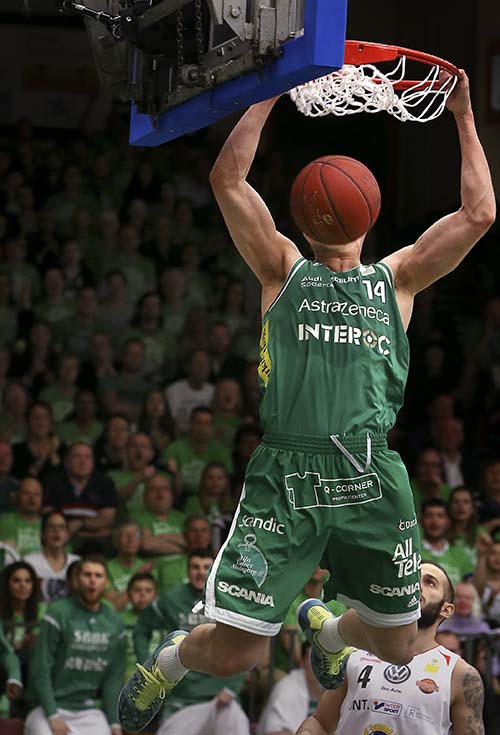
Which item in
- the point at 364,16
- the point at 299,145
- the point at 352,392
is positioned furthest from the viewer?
the point at 299,145

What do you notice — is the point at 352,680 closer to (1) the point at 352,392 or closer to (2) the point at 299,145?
(1) the point at 352,392

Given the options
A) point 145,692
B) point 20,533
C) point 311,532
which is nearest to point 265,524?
point 311,532

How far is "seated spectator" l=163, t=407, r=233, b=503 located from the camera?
37.1 ft

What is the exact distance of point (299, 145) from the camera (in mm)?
16531

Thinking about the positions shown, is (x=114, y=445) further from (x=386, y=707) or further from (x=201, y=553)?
(x=386, y=707)

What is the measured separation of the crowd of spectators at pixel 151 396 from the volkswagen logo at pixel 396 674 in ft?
10.0

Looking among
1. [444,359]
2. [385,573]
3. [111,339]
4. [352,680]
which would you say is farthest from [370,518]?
[444,359]

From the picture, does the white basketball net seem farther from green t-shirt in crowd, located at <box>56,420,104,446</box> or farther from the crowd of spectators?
green t-shirt in crowd, located at <box>56,420,104,446</box>

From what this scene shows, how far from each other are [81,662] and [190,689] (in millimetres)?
747

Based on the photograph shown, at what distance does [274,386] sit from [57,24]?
1141 centimetres

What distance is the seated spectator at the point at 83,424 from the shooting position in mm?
11391

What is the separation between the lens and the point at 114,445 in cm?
1121

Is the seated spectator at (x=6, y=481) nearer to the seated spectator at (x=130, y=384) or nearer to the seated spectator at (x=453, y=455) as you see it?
the seated spectator at (x=130, y=384)

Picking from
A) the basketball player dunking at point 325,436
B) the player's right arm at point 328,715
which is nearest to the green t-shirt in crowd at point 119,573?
the player's right arm at point 328,715
